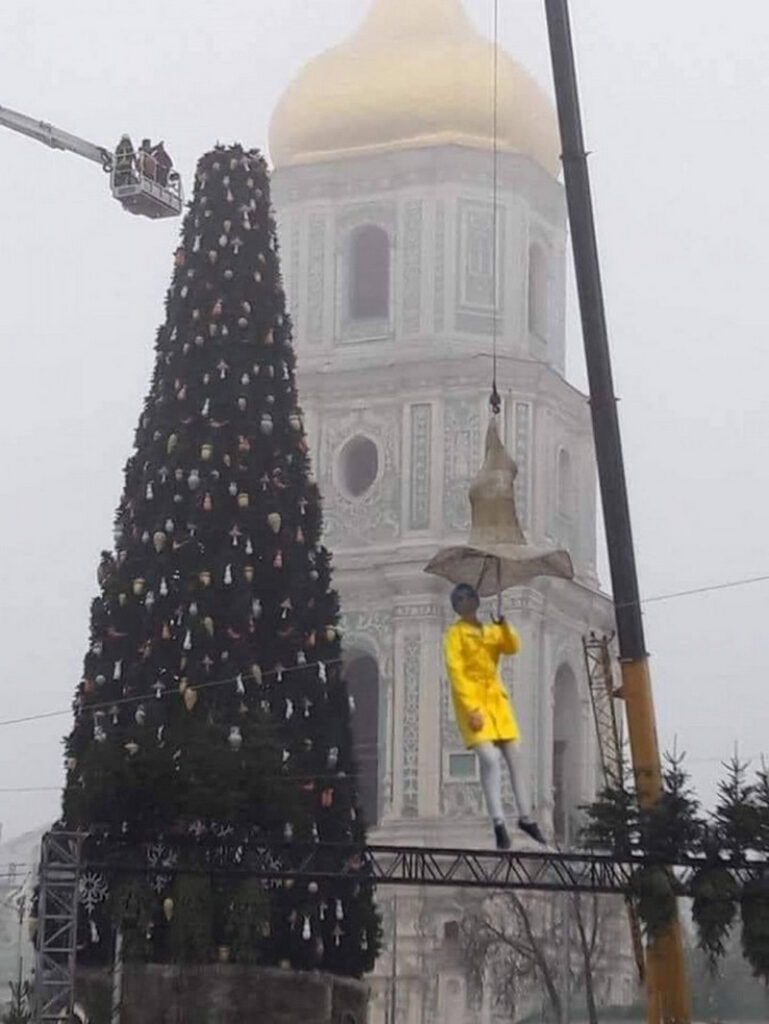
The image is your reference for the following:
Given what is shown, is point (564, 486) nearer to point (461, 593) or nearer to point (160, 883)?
point (160, 883)

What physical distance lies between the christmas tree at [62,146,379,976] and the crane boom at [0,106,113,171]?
1299 cm

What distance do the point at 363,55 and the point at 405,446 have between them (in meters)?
9.77

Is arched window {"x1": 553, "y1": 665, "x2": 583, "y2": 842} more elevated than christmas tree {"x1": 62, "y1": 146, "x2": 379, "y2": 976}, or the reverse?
arched window {"x1": 553, "y1": 665, "x2": 583, "y2": 842}

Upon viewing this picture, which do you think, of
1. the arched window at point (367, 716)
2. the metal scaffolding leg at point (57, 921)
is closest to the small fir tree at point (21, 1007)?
the metal scaffolding leg at point (57, 921)

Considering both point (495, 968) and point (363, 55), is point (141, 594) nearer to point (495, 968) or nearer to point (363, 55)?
point (495, 968)

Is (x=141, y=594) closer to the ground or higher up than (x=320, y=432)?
closer to the ground

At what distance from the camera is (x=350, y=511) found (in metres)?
60.1

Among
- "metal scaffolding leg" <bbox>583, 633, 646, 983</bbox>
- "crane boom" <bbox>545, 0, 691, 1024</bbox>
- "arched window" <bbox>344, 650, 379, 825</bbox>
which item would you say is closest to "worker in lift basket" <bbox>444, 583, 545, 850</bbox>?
"crane boom" <bbox>545, 0, 691, 1024</bbox>

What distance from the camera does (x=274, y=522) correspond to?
31172mm

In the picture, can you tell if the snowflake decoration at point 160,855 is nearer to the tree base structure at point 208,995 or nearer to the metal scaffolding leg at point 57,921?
the metal scaffolding leg at point 57,921

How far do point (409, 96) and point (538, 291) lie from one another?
5.20 m

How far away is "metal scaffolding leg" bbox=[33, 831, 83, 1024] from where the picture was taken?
83.3ft

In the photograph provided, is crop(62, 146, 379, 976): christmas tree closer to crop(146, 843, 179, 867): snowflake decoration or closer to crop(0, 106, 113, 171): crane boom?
crop(146, 843, 179, 867): snowflake decoration

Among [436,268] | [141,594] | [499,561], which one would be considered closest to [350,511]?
[436,268]
